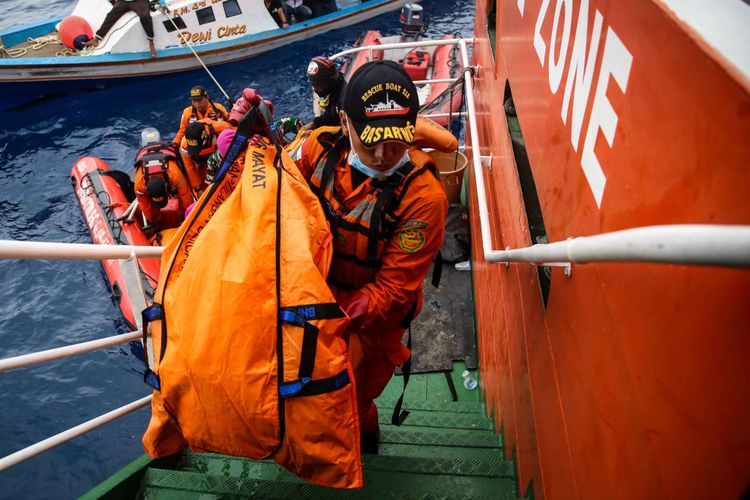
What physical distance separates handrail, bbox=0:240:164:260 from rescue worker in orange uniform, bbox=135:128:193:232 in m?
4.99

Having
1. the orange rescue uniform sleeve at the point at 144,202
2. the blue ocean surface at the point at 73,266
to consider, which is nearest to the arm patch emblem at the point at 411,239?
the blue ocean surface at the point at 73,266

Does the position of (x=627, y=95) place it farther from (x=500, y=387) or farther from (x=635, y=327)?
(x=500, y=387)

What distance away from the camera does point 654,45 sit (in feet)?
3.18

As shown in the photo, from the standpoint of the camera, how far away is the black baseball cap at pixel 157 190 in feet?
21.5

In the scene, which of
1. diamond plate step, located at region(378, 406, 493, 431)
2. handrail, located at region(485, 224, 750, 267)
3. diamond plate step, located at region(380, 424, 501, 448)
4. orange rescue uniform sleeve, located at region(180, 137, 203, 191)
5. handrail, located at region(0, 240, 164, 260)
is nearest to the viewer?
handrail, located at region(485, 224, 750, 267)

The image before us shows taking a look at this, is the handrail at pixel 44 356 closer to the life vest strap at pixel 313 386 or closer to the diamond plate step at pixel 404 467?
the life vest strap at pixel 313 386

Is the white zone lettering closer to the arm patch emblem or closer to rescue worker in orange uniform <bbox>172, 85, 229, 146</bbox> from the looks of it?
the arm patch emblem

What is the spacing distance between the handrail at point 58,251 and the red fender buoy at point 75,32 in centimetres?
1394

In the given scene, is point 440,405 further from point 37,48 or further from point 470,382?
point 37,48

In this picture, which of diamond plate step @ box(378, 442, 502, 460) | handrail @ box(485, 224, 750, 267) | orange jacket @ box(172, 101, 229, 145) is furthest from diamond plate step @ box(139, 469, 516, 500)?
orange jacket @ box(172, 101, 229, 145)

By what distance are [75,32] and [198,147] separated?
9.49 meters

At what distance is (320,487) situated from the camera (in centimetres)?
247

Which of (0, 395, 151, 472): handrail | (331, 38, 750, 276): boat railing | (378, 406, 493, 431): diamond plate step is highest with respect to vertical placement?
(331, 38, 750, 276): boat railing

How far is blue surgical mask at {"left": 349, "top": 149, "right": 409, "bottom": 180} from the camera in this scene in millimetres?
2393
